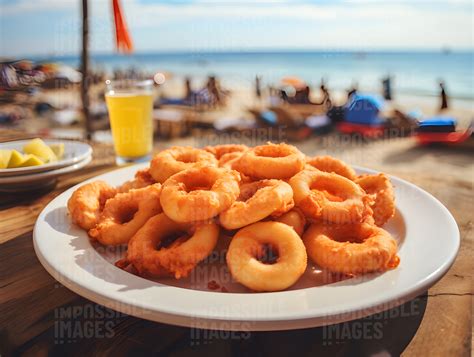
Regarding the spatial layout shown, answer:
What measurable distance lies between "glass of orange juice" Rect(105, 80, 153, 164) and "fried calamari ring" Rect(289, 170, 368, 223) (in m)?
1.98

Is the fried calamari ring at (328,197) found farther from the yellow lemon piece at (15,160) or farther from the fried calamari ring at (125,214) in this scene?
the yellow lemon piece at (15,160)

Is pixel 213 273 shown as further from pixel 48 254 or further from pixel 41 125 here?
pixel 41 125

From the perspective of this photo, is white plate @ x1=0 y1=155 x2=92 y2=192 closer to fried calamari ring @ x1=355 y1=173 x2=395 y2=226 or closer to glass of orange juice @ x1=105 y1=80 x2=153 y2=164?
glass of orange juice @ x1=105 y1=80 x2=153 y2=164

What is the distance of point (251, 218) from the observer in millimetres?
1593

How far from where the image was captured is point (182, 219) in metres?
1.62

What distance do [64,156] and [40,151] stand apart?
0.62 ft

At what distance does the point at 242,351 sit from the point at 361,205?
76 centimetres

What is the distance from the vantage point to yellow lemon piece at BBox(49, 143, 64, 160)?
2.93m

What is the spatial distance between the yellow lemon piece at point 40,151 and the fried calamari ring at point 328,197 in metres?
1.71

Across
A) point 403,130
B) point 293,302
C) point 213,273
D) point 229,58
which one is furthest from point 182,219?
point 229,58

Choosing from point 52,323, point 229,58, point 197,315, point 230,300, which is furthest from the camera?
point 229,58

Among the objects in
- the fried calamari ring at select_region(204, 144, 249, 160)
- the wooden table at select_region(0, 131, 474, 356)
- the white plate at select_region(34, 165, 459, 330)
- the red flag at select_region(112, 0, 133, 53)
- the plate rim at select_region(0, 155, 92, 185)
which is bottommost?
the wooden table at select_region(0, 131, 474, 356)

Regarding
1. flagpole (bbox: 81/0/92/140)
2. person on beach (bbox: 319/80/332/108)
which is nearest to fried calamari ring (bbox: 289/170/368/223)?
flagpole (bbox: 81/0/92/140)

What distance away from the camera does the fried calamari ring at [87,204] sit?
6.09 feet
